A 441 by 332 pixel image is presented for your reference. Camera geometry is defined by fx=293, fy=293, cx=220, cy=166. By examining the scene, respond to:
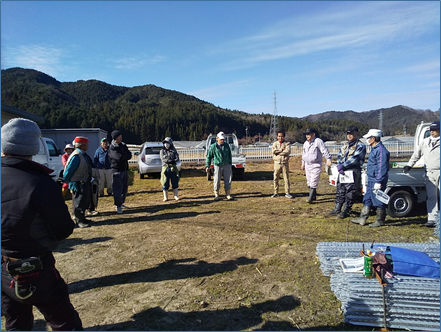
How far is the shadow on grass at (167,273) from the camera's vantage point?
387 centimetres

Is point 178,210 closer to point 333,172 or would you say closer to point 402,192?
point 333,172

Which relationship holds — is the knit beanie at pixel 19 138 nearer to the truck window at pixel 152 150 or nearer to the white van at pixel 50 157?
the white van at pixel 50 157

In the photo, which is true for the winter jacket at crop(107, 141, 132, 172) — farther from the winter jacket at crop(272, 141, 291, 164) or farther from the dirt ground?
the winter jacket at crop(272, 141, 291, 164)

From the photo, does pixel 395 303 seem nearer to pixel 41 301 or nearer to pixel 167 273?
pixel 167 273

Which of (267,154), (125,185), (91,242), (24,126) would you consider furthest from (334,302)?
(267,154)

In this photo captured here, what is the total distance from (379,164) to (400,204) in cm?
160

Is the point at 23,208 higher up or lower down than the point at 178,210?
higher up

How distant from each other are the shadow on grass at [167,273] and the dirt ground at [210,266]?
0.01 metres

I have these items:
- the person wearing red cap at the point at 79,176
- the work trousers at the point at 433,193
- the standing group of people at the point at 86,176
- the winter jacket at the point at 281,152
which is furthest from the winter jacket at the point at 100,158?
the work trousers at the point at 433,193

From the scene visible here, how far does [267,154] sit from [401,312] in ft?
77.3

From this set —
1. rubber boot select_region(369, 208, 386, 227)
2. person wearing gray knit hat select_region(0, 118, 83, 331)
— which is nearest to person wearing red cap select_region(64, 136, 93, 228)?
person wearing gray knit hat select_region(0, 118, 83, 331)

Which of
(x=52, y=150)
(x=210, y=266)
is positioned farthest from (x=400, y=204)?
(x=52, y=150)

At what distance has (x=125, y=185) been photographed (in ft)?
24.6

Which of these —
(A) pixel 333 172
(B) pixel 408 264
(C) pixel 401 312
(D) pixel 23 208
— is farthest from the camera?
(A) pixel 333 172
